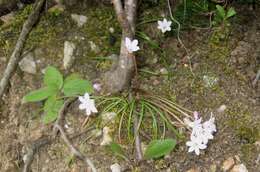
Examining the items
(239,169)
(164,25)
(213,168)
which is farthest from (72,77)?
(239,169)

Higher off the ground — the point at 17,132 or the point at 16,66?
the point at 16,66

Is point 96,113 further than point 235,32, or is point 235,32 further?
A: point 235,32

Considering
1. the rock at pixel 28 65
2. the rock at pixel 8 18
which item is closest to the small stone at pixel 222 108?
the rock at pixel 28 65

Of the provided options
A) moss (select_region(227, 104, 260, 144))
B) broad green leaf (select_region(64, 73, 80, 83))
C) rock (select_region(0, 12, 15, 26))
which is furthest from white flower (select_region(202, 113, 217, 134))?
rock (select_region(0, 12, 15, 26))

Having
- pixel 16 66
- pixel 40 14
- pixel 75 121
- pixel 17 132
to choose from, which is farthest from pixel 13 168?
pixel 40 14

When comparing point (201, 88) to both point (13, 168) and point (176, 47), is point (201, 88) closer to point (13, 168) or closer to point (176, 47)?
point (176, 47)

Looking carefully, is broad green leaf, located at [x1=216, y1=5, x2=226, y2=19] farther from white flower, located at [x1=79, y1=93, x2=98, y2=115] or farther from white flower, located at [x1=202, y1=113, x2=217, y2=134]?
white flower, located at [x1=79, y1=93, x2=98, y2=115]
